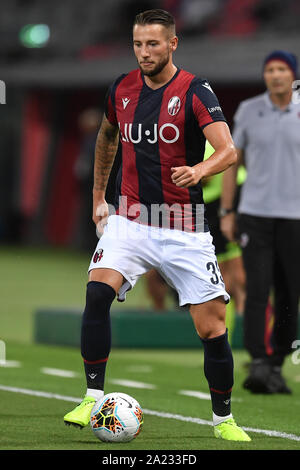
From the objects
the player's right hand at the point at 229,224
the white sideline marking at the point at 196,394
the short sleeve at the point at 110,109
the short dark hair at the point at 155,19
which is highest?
the short dark hair at the point at 155,19

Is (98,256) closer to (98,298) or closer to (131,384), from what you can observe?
(98,298)

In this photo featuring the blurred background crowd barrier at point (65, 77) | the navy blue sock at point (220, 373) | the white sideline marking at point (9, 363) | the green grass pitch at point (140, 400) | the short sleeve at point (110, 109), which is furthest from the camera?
the blurred background crowd barrier at point (65, 77)

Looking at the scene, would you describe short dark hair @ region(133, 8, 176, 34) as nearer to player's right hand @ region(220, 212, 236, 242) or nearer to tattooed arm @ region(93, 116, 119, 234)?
tattooed arm @ region(93, 116, 119, 234)

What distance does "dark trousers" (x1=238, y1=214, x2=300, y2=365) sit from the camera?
8.41 meters

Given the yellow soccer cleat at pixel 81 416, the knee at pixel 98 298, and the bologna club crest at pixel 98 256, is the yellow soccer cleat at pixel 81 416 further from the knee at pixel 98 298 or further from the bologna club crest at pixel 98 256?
the bologna club crest at pixel 98 256

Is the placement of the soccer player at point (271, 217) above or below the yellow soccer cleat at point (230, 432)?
above

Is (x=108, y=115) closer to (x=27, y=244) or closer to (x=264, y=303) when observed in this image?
(x=264, y=303)

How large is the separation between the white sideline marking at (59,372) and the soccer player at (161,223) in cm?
279

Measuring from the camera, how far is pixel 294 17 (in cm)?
2430

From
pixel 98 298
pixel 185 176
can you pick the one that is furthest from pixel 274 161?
pixel 185 176

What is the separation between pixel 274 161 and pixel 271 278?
826mm

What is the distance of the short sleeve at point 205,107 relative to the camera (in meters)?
6.04

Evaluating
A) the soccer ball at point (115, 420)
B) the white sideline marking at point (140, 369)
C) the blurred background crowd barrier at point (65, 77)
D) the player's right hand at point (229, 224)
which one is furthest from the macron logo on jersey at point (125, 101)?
the blurred background crowd barrier at point (65, 77)

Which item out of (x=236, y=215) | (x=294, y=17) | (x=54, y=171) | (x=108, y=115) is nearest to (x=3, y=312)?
(x=236, y=215)
